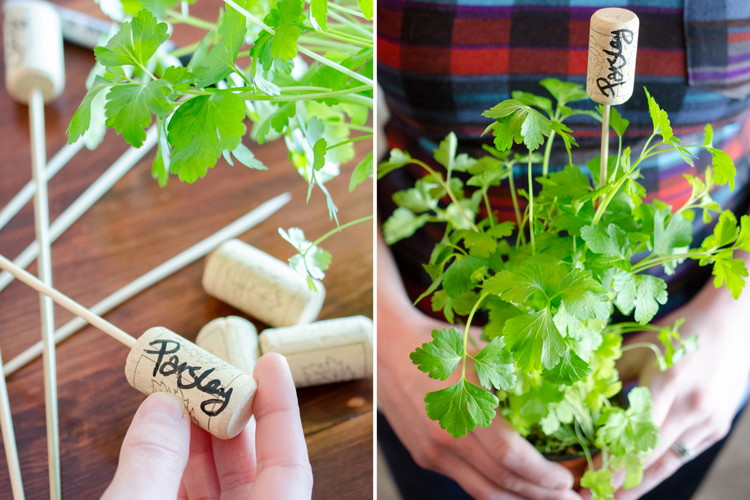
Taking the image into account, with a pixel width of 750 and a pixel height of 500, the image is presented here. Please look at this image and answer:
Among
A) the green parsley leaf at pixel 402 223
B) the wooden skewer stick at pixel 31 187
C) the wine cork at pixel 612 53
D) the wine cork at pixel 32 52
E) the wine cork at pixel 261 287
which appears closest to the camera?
the wine cork at pixel 612 53

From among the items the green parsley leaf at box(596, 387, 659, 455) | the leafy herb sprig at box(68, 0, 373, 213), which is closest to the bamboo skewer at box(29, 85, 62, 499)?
the leafy herb sprig at box(68, 0, 373, 213)

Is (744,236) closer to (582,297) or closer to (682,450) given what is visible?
(582,297)

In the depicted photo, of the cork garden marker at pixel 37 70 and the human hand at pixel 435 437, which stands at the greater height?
the cork garden marker at pixel 37 70

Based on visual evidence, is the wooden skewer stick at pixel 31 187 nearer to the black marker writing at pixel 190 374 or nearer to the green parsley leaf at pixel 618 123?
the black marker writing at pixel 190 374

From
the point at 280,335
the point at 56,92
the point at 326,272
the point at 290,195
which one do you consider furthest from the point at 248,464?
the point at 56,92

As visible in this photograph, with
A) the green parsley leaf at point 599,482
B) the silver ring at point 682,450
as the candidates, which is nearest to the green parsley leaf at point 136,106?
the green parsley leaf at point 599,482

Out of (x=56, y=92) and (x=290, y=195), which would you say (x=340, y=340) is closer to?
(x=290, y=195)

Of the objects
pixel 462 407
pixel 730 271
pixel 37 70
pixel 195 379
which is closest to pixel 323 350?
pixel 195 379
